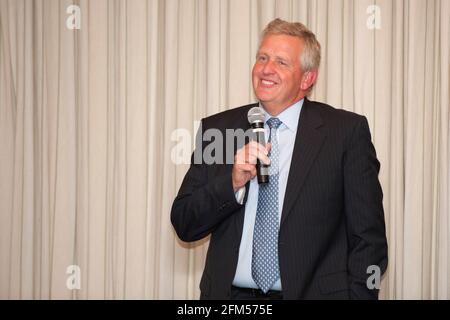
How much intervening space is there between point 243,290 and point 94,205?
1.31m

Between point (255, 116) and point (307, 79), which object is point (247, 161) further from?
point (307, 79)

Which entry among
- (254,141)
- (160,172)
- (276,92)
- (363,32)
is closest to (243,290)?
(254,141)

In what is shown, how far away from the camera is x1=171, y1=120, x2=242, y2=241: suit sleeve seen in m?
2.37

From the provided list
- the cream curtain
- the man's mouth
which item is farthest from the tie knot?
the cream curtain

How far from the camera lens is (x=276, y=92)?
256 centimetres

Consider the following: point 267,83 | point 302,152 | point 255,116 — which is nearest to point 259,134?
point 255,116

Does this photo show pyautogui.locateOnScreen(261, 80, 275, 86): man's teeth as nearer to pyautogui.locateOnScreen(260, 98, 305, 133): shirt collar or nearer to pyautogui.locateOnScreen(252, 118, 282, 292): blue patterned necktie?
pyautogui.locateOnScreen(260, 98, 305, 133): shirt collar

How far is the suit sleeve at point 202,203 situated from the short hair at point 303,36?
2.03 ft

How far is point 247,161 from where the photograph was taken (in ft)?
7.30

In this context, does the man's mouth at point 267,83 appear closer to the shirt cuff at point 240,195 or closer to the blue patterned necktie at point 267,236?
the blue patterned necktie at point 267,236

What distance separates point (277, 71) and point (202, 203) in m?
0.64

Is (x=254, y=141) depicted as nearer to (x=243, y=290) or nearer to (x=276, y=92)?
(x=276, y=92)

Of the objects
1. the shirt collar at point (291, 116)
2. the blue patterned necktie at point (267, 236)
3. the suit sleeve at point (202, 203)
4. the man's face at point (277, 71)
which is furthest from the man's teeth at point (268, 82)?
the suit sleeve at point (202, 203)

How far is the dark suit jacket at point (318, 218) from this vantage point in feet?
7.77
